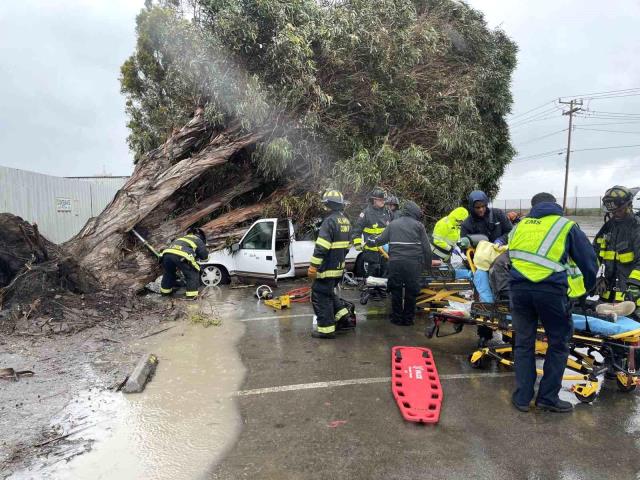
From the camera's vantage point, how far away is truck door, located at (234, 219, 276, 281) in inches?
355

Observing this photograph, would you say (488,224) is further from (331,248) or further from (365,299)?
(365,299)

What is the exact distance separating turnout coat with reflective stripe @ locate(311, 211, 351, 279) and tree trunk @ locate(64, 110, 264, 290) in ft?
14.2

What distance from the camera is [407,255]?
20.6 feet

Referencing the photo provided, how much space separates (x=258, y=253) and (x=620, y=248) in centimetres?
627

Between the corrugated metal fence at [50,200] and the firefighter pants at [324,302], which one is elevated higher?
the corrugated metal fence at [50,200]

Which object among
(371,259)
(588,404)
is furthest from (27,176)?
(588,404)

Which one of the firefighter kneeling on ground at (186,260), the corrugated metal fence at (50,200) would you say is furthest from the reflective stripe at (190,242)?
the corrugated metal fence at (50,200)

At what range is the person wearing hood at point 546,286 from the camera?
3.61 meters

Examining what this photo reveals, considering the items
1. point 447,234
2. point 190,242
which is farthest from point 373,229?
point 190,242

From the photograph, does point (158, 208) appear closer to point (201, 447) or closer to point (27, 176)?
point (27, 176)

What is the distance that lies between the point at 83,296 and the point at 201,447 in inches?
189

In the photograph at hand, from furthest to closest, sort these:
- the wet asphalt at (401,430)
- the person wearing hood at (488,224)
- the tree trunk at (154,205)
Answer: the tree trunk at (154,205), the person wearing hood at (488,224), the wet asphalt at (401,430)

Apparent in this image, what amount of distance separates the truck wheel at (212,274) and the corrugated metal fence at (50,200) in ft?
13.1

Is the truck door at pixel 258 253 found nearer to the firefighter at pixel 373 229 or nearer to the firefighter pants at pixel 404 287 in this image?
the firefighter at pixel 373 229
